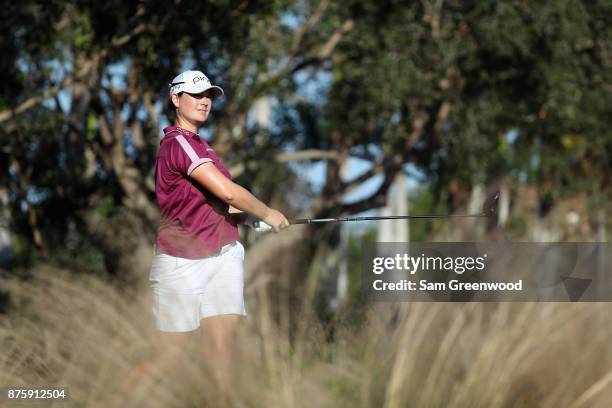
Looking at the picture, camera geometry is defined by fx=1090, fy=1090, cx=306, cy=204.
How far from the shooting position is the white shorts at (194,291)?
5.19 m

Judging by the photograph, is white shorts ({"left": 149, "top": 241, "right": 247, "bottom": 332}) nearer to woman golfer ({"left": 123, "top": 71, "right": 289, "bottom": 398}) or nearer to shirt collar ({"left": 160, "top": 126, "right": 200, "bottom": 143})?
woman golfer ({"left": 123, "top": 71, "right": 289, "bottom": 398})

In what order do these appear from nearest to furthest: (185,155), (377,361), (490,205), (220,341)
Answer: (377,361) → (220,341) → (185,155) → (490,205)

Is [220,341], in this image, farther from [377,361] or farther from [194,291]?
[377,361]

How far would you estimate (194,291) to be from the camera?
17.1 ft

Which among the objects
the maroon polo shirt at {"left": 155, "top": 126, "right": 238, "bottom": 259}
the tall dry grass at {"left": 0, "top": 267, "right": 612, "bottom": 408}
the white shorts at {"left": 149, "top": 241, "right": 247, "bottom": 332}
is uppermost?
the maroon polo shirt at {"left": 155, "top": 126, "right": 238, "bottom": 259}

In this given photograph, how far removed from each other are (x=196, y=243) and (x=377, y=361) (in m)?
1.04

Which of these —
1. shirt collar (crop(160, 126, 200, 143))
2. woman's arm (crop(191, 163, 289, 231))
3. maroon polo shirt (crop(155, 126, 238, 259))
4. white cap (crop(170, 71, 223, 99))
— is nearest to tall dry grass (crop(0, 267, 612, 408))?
maroon polo shirt (crop(155, 126, 238, 259))

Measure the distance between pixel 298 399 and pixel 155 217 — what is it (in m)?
10.3

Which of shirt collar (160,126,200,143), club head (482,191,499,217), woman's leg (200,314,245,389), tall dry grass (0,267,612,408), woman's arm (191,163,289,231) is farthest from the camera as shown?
club head (482,191,499,217)

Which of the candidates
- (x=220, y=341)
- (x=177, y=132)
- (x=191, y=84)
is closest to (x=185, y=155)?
(x=177, y=132)

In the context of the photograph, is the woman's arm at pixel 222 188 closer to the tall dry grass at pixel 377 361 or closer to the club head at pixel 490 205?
the tall dry grass at pixel 377 361

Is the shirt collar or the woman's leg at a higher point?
the shirt collar

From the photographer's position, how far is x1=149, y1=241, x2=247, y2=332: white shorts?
5191 mm

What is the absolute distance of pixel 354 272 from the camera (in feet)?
139
